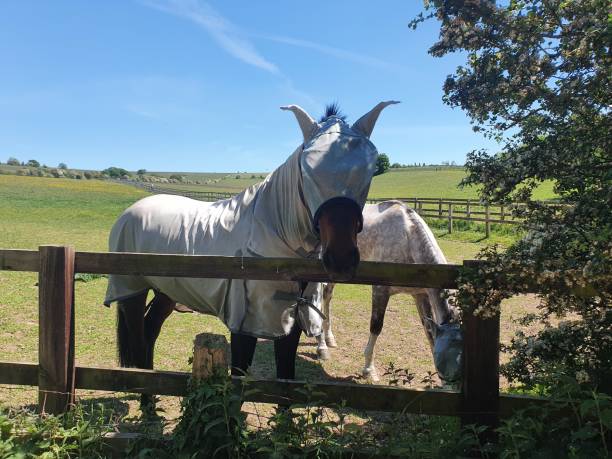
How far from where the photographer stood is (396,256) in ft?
17.9

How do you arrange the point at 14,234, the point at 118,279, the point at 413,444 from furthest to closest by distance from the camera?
the point at 14,234, the point at 118,279, the point at 413,444

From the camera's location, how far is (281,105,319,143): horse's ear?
300 centimetres

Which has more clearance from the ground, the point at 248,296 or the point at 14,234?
the point at 14,234

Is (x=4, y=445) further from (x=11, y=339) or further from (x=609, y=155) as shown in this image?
(x=11, y=339)

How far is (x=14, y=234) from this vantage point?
55.2ft

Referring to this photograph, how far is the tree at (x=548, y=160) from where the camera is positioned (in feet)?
7.52

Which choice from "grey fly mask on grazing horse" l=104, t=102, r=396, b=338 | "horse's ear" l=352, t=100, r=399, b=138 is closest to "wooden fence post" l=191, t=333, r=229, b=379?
"grey fly mask on grazing horse" l=104, t=102, r=396, b=338

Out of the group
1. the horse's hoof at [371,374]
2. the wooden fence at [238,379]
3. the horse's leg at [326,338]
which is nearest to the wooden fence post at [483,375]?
the wooden fence at [238,379]

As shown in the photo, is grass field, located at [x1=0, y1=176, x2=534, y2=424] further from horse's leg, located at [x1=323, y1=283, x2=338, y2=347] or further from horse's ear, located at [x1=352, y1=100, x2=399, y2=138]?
horse's ear, located at [x1=352, y1=100, x2=399, y2=138]

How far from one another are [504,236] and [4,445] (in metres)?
18.3

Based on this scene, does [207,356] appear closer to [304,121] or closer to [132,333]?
[304,121]

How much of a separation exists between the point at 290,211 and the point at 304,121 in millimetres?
634

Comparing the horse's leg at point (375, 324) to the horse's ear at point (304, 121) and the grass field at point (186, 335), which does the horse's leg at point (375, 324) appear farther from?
the horse's ear at point (304, 121)

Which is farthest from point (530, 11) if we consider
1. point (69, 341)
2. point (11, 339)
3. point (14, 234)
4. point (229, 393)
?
point (14, 234)
